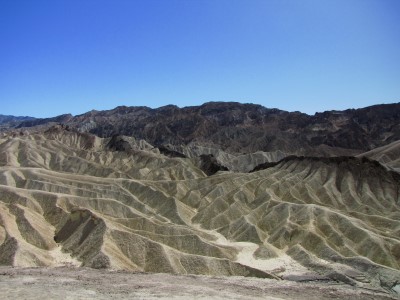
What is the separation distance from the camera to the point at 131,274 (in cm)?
5800

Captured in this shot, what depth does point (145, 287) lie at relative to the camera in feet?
165

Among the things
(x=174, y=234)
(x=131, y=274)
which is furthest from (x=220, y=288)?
(x=174, y=234)

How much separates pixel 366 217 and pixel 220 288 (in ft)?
174

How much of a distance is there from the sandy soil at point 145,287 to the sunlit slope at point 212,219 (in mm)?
6829

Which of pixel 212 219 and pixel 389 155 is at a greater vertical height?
pixel 389 155

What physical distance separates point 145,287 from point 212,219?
172 ft

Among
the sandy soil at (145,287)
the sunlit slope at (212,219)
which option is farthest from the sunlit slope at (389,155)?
the sandy soil at (145,287)

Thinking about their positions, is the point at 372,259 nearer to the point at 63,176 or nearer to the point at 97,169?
the point at 63,176

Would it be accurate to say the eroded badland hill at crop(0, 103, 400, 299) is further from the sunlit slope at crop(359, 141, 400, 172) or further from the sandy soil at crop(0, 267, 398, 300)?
the sunlit slope at crop(359, 141, 400, 172)

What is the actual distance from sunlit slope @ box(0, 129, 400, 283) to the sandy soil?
6829 mm

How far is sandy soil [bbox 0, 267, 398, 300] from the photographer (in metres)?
46.4

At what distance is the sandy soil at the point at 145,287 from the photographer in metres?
46.4

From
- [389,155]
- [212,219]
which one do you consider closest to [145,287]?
[212,219]

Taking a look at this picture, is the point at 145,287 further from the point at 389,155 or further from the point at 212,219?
the point at 389,155
